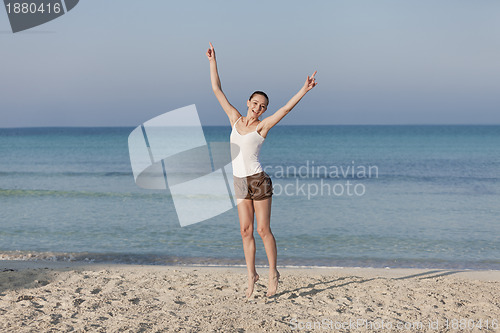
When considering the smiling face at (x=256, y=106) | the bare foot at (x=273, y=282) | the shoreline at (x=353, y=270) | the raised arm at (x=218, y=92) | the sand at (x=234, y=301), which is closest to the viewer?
the sand at (x=234, y=301)

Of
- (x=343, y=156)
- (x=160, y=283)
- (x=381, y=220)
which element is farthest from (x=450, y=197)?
(x=343, y=156)

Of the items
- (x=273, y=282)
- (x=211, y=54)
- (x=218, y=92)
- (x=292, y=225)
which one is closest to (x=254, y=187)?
(x=218, y=92)

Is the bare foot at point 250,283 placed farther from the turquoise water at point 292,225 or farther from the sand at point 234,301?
the turquoise water at point 292,225

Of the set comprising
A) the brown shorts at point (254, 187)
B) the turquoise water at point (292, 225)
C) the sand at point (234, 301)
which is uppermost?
the brown shorts at point (254, 187)

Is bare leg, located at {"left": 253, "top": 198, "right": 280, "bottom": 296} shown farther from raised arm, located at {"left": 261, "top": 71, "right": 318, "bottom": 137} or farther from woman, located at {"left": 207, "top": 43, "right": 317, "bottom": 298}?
raised arm, located at {"left": 261, "top": 71, "right": 318, "bottom": 137}

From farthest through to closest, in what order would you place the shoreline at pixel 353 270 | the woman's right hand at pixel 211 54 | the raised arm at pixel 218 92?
the shoreline at pixel 353 270 → the woman's right hand at pixel 211 54 → the raised arm at pixel 218 92

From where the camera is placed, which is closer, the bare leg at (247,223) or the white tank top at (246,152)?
the white tank top at (246,152)

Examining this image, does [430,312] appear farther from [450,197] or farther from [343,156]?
[343,156]

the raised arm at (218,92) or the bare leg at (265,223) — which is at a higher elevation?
the raised arm at (218,92)

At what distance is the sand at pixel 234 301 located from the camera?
15.2ft

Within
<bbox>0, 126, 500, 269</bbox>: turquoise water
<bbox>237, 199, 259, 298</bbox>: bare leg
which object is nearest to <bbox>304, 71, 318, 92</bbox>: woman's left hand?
<bbox>237, 199, 259, 298</bbox>: bare leg

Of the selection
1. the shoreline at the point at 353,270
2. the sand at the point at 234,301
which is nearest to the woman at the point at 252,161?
the sand at the point at 234,301

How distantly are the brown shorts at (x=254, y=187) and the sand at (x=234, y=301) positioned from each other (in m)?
1.14

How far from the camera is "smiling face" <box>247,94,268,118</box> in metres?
4.93
